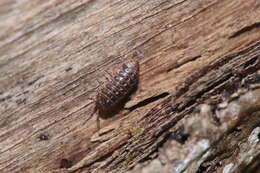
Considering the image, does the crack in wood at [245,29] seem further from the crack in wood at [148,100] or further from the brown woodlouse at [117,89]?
the brown woodlouse at [117,89]

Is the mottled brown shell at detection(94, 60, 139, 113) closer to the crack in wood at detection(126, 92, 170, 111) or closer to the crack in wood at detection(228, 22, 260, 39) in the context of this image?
the crack in wood at detection(126, 92, 170, 111)

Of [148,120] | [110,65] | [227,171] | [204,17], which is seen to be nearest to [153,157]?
[148,120]

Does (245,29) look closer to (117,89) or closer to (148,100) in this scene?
(148,100)

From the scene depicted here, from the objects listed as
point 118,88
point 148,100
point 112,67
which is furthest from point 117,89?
point 148,100

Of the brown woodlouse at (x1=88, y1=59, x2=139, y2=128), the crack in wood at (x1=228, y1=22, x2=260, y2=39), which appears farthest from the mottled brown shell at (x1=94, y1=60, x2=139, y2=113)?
the crack in wood at (x1=228, y1=22, x2=260, y2=39)

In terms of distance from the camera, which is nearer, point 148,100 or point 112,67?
point 148,100
